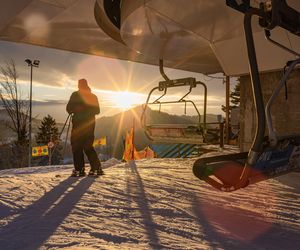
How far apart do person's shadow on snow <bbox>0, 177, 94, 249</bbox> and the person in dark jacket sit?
49.9 inches

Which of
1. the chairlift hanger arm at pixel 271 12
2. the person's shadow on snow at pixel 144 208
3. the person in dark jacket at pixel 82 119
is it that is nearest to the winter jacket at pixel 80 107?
the person in dark jacket at pixel 82 119

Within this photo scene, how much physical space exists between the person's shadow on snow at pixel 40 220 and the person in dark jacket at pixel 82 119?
127 centimetres

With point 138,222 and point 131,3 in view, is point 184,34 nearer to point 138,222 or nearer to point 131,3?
point 131,3

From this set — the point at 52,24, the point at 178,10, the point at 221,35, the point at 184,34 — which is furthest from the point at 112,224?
the point at 52,24

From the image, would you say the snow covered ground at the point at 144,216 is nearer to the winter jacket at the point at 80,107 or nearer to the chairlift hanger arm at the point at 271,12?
the winter jacket at the point at 80,107

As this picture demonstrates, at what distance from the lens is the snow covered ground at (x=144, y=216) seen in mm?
2572

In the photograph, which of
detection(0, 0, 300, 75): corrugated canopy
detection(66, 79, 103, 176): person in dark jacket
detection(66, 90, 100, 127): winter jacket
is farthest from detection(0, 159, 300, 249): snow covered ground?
detection(0, 0, 300, 75): corrugated canopy

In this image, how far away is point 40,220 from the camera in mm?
3094

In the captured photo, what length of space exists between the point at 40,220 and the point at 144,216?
3.33ft

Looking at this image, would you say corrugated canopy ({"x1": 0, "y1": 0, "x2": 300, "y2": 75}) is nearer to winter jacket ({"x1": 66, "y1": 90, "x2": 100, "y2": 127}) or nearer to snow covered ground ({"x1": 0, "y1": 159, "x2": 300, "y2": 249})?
winter jacket ({"x1": 66, "y1": 90, "x2": 100, "y2": 127})

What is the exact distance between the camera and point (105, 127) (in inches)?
5256

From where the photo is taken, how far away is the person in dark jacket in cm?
579

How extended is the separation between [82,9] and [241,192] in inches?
203

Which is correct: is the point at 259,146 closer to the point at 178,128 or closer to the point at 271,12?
the point at 271,12
